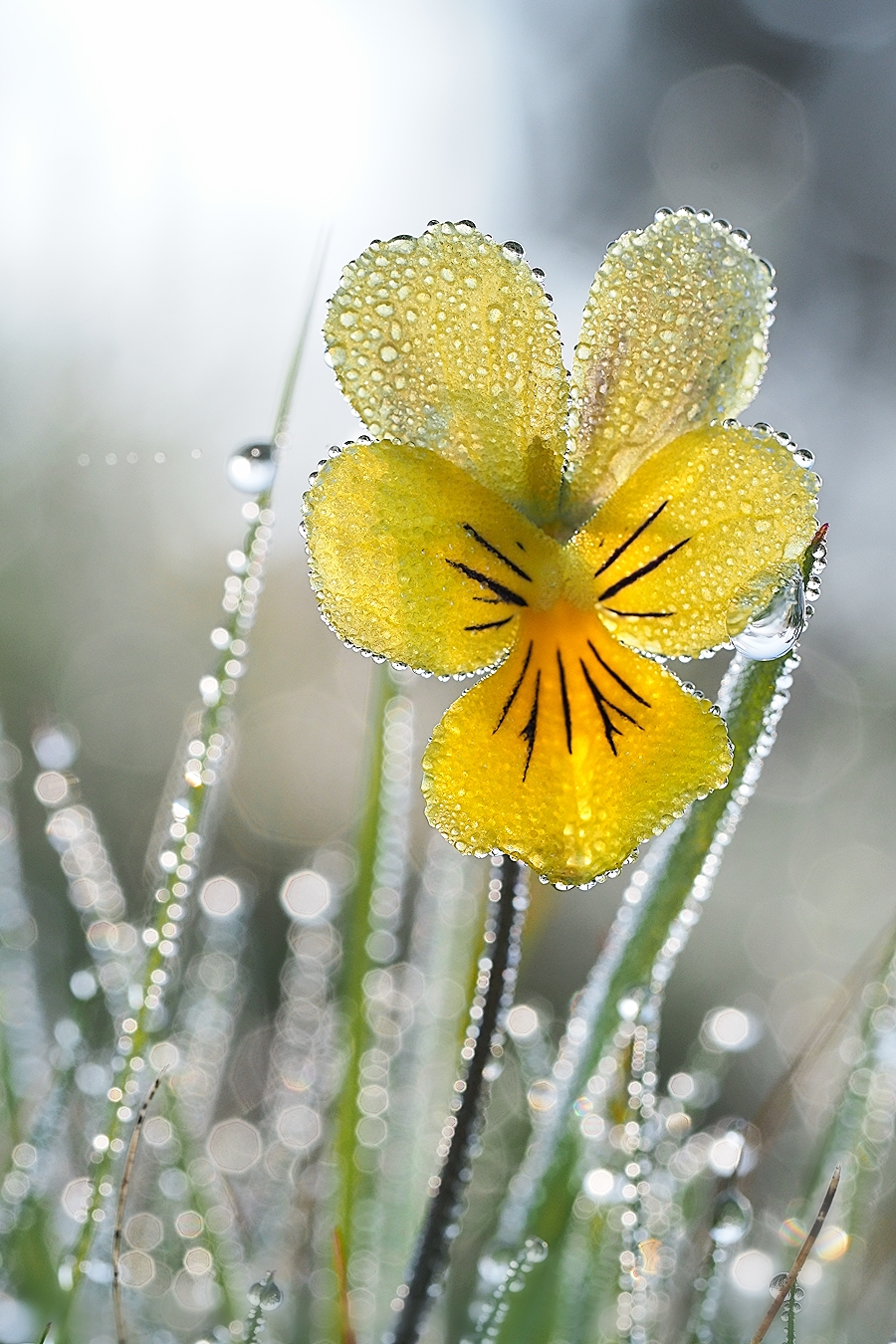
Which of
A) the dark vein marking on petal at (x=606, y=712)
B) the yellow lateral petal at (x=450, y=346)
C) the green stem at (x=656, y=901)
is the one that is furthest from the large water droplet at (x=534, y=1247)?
the yellow lateral petal at (x=450, y=346)

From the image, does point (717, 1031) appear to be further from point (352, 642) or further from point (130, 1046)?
point (352, 642)

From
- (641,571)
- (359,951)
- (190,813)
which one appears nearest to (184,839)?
(190,813)

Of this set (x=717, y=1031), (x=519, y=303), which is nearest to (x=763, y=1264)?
(x=717, y=1031)

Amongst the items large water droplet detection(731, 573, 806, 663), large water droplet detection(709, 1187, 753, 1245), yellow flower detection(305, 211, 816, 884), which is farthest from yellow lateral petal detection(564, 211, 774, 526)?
large water droplet detection(709, 1187, 753, 1245)

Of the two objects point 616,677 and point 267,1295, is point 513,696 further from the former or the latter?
point 267,1295

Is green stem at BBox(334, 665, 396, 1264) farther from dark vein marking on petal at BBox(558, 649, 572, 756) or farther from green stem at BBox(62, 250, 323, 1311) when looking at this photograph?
dark vein marking on petal at BBox(558, 649, 572, 756)

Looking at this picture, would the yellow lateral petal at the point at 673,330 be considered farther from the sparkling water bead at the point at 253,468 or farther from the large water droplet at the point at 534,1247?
the large water droplet at the point at 534,1247
